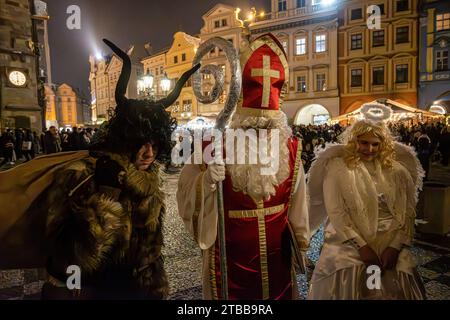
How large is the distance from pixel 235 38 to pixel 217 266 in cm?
3396

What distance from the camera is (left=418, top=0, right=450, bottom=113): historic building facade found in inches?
1005

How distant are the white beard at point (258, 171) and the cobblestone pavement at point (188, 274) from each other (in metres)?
0.81

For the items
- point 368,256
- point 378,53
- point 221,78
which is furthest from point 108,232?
point 378,53

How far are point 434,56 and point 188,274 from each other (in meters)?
29.5

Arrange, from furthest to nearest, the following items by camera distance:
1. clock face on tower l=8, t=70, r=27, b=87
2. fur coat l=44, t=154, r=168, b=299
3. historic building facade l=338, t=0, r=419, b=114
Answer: historic building facade l=338, t=0, r=419, b=114
clock face on tower l=8, t=70, r=27, b=87
fur coat l=44, t=154, r=168, b=299

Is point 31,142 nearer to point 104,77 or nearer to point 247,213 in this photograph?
point 247,213

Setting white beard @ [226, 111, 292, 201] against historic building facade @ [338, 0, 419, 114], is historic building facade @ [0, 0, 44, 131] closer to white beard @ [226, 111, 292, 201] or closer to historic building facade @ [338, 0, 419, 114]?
white beard @ [226, 111, 292, 201]

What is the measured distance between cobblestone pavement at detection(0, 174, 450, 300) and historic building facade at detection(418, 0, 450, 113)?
25517 mm

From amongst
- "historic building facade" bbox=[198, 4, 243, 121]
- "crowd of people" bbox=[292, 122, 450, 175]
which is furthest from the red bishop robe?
"historic building facade" bbox=[198, 4, 243, 121]

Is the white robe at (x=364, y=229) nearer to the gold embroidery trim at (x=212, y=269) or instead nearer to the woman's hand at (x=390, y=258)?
the woman's hand at (x=390, y=258)

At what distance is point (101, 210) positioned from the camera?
1.61 metres

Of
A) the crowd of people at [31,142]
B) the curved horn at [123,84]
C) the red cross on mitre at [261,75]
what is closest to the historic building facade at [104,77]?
the crowd of people at [31,142]
